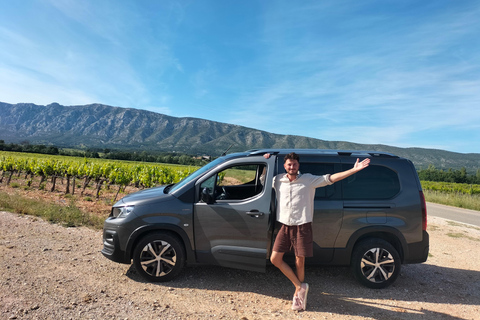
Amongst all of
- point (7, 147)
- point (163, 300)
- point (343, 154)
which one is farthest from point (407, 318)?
point (7, 147)

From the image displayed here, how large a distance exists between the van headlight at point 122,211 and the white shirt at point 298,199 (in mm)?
2263

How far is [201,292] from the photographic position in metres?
4.19

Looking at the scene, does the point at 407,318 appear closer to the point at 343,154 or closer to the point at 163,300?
the point at 343,154

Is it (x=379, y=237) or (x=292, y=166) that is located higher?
(x=292, y=166)

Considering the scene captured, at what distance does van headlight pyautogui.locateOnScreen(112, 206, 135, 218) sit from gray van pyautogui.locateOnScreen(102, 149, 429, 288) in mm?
20

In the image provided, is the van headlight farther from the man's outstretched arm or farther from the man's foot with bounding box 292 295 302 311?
the man's outstretched arm

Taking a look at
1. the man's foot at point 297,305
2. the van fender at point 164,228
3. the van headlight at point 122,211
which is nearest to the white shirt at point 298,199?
the man's foot at point 297,305

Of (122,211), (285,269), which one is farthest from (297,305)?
(122,211)

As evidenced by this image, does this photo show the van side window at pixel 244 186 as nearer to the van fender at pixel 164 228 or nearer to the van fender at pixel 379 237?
the van fender at pixel 164 228

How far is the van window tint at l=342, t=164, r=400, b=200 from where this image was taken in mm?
4488

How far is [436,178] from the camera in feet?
221

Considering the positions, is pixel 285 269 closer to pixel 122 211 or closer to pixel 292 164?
pixel 292 164

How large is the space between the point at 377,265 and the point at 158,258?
3.33 metres

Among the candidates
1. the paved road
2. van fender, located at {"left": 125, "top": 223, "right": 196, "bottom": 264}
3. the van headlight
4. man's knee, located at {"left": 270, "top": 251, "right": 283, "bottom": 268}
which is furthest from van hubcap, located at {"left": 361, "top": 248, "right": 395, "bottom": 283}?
the paved road
